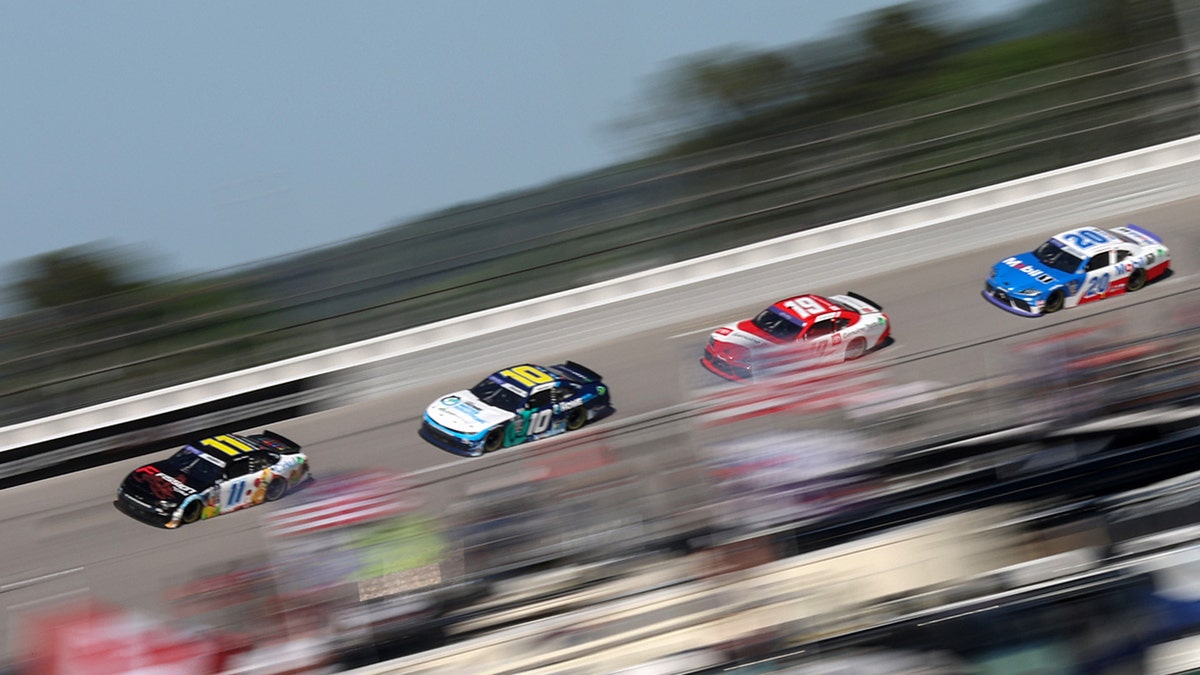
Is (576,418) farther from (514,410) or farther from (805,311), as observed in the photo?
(805,311)

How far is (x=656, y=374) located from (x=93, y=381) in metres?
7.09

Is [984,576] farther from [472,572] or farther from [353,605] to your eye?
[353,605]

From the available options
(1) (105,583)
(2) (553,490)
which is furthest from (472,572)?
(1) (105,583)

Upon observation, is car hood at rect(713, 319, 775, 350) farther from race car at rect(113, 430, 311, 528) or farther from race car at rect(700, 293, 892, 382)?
race car at rect(113, 430, 311, 528)

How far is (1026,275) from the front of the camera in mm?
13297

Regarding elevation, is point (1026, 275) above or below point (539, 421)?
above

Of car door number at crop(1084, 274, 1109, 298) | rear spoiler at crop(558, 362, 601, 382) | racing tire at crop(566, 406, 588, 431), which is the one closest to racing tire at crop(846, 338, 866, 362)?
car door number at crop(1084, 274, 1109, 298)

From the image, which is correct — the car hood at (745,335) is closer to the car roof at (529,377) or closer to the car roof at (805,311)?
the car roof at (805,311)

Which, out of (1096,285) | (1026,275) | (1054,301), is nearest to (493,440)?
(1026,275)

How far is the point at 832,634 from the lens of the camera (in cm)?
555

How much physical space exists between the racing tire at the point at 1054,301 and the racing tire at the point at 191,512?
885cm

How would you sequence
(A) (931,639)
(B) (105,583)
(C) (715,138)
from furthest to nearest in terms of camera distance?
1. (C) (715,138)
2. (B) (105,583)
3. (A) (931,639)

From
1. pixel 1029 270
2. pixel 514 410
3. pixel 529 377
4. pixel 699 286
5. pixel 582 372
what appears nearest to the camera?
pixel 514 410

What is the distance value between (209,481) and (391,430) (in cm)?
231
